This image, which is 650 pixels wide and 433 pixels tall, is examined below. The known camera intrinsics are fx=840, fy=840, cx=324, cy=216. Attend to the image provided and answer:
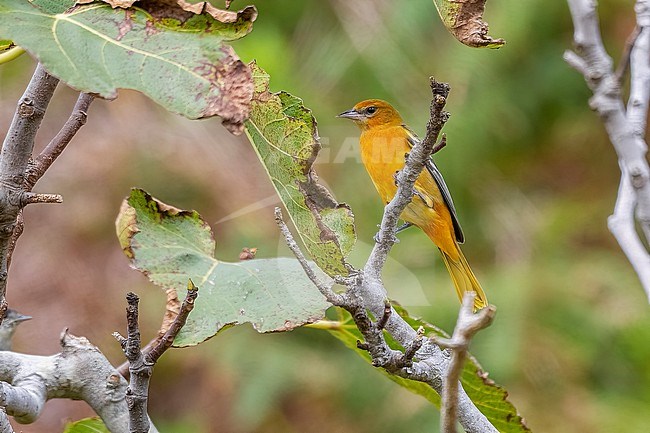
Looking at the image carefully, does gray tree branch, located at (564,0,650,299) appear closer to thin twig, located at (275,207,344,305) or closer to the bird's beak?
thin twig, located at (275,207,344,305)

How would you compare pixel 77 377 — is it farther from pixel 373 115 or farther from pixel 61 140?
pixel 373 115

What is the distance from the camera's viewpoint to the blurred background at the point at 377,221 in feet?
6.85

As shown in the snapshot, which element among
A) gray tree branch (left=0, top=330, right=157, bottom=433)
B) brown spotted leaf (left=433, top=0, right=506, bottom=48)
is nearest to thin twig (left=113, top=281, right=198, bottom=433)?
gray tree branch (left=0, top=330, right=157, bottom=433)

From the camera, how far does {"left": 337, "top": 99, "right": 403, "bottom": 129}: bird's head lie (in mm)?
1593

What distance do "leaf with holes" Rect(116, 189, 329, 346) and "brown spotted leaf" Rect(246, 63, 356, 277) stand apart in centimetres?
8

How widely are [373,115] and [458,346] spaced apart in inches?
52.1

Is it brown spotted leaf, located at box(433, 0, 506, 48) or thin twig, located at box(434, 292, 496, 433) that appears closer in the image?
thin twig, located at box(434, 292, 496, 433)

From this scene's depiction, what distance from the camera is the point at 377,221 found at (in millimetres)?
2326

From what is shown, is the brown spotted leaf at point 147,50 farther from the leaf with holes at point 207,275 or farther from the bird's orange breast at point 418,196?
the bird's orange breast at point 418,196

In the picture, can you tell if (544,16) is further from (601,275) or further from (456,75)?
(601,275)

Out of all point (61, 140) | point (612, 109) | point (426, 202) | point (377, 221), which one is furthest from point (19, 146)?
point (377, 221)

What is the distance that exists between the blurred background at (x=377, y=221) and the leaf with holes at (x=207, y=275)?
1189mm

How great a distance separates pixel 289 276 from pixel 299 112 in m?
0.17

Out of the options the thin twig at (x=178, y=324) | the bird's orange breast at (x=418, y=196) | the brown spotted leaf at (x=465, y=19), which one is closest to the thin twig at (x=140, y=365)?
the thin twig at (x=178, y=324)
